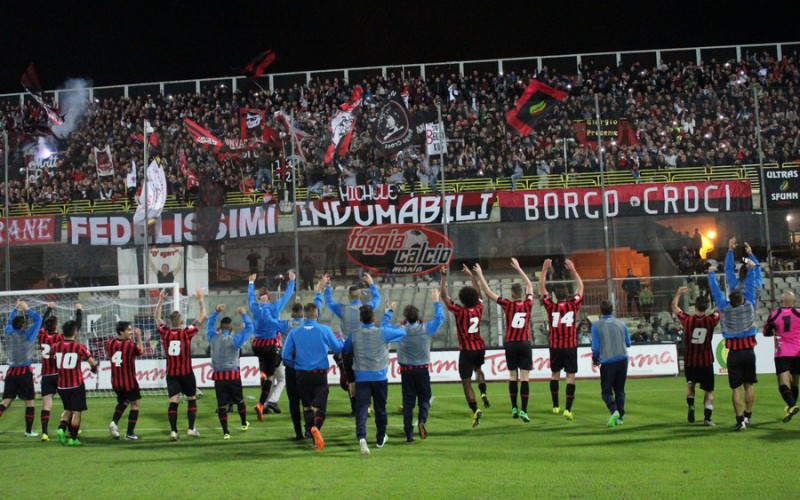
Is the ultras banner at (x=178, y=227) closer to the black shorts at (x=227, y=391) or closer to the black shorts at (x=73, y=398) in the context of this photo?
the black shorts at (x=227, y=391)

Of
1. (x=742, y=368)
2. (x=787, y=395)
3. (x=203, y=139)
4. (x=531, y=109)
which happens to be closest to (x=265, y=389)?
(x=742, y=368)

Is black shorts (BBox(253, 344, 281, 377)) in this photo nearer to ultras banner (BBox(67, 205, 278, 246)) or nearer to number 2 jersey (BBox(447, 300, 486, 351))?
number 2 jersey (BBox(447, 300, 486, 351))

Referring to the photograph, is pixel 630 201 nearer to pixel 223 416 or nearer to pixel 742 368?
pixel 742 368

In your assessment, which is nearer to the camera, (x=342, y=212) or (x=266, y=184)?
(x=342, y=212)

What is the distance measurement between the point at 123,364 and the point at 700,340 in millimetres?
9066

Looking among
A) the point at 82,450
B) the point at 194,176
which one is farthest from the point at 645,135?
the point at 82,450

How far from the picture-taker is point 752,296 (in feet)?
41.4

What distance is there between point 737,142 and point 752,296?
38.3 feet

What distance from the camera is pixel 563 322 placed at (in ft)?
43.3

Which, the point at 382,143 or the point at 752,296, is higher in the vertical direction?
the point at 382,143

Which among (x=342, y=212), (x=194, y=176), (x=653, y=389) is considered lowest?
(x=653, y=389)

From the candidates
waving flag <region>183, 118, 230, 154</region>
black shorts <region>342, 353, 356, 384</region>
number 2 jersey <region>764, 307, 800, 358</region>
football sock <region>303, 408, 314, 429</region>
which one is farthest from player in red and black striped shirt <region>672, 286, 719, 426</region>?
waving flag <region>183, 118, 230, 154</region>

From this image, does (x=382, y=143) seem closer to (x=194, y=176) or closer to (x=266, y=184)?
(x=266, y=184)

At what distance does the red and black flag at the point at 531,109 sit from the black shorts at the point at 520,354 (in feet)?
37.7
